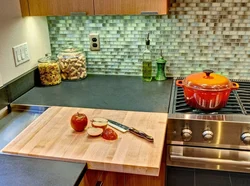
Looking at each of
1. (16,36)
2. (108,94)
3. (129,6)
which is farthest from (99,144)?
(16,36)

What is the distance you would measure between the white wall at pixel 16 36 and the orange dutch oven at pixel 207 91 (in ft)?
3.08

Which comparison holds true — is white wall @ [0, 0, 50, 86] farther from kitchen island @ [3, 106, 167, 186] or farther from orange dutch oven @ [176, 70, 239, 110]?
orange dutch oven @ [176, 70, 239, 110]

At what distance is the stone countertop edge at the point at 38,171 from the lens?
0.94m

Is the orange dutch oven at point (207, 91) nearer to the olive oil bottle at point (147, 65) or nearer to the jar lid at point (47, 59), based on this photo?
the olive oil bottle at point (147, 65)

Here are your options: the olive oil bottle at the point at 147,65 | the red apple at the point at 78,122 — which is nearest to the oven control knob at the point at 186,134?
the red apple at the point at 78,122

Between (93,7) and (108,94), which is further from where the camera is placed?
(108,94)

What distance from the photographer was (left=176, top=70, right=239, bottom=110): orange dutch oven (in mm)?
1356

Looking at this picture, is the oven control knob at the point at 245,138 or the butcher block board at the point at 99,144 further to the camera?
the oven control knob at the point at 245,138

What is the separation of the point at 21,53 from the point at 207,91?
1051 millimetres

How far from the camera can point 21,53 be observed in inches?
65.6

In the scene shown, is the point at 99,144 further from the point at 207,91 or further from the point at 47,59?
the point at 47,59

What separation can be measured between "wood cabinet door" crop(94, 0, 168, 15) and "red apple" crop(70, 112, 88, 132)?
62cm

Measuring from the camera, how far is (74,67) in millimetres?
1860

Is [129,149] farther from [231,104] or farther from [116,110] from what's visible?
[231,104]
